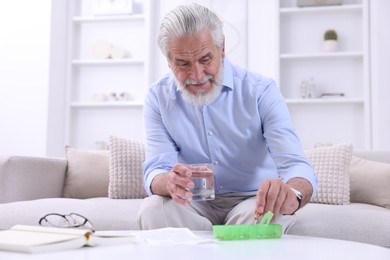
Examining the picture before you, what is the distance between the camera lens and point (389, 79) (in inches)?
176

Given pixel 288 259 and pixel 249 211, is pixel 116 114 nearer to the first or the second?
pixel 249 211

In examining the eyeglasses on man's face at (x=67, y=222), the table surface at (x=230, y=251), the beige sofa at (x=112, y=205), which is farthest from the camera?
the beige sofa at (x=112, y=205)

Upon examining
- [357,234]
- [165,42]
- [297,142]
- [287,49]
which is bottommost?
[357,234]

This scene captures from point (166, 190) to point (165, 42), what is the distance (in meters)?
0.50

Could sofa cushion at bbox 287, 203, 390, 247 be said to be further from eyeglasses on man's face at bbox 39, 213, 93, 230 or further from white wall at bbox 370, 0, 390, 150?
white wall at bbox 370, 0, 390, 150

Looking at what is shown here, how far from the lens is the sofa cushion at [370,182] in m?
2.54

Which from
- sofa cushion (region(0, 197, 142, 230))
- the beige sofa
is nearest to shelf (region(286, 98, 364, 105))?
the beige sofa

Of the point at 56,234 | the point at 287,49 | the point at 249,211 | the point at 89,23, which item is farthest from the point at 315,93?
the point at 56,234

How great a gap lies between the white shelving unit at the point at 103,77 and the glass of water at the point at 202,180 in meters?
3.46

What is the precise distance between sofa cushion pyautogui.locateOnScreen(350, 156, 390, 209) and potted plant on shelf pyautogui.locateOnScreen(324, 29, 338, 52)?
2.19 m

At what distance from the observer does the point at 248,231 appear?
134 cm

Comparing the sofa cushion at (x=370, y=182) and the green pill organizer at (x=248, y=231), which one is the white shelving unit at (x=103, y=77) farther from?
the green pill organizer at (x=248, y=231)

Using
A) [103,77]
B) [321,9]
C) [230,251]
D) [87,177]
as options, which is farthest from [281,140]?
[103,77]

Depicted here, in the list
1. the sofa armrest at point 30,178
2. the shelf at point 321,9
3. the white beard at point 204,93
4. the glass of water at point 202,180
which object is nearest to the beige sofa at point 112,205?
the sofa armrest at point 30,178
